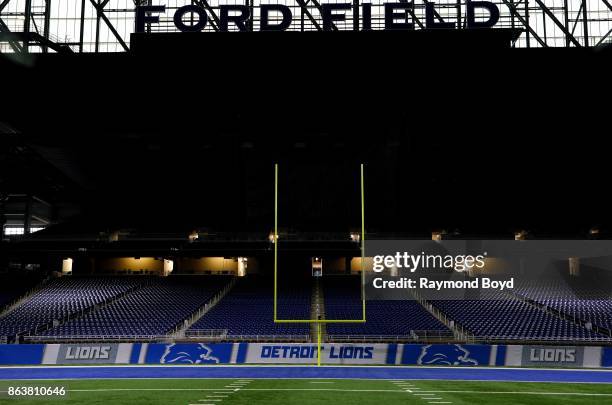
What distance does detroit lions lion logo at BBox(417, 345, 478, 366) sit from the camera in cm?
1845

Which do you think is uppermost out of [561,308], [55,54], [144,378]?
[55,54]

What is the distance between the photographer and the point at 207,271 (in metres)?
34.8

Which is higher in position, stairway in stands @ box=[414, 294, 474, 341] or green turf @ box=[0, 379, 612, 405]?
stairway in stands @ box=[414, 294, 474, 341]

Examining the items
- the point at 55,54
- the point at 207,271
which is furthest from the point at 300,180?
the point at 55,54

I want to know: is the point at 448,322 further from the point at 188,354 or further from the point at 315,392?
the point at 315,392

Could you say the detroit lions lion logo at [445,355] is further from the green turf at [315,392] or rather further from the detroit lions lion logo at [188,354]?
the detroit lions lion logo at [188,354]

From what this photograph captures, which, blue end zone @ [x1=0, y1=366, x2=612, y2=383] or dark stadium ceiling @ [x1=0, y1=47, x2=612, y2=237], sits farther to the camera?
dark stadium ceiling @ [x1=0, y1=47, x2=612, y2=237]

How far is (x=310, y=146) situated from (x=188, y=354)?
16335 mm

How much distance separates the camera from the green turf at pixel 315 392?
1181cm

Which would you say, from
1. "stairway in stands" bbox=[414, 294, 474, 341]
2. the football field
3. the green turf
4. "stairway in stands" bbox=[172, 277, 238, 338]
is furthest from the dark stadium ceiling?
the green turf

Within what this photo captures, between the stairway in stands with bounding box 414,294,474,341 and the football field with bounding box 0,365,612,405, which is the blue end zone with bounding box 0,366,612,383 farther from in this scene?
the stairway in stands with bounding box 414,294,474,341

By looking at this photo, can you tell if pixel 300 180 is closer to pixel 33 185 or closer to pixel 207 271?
pixel 207 271

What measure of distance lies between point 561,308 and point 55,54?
83.8 ft

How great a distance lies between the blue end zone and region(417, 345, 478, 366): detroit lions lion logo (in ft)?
1.52
